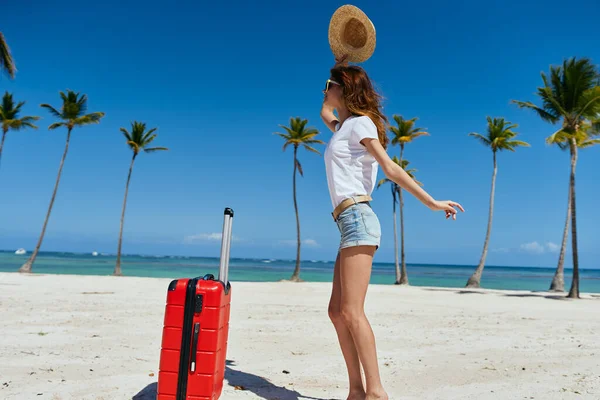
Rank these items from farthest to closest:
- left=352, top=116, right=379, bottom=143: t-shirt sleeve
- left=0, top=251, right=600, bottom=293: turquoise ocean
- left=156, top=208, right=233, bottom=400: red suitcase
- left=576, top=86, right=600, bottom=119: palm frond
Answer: left=0, top=251, right=600, bottom=293: turquoise ocean
left=576, top=86, right=600, bottom=119: palm frond
left=352, top=116, right=379, bottom=143: t-shirt sleeve
left=156, top=208, right=233, bottom=400: red suitcase

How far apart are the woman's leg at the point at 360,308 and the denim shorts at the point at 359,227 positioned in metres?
0.04

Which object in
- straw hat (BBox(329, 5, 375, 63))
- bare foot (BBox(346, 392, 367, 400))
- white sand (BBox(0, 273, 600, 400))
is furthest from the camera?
white sand (BBox(0, 273, 600, 400))

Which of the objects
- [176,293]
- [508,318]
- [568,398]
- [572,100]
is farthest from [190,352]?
[572,100]

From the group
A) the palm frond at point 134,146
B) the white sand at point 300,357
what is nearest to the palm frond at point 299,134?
the palm frond at point 134,146

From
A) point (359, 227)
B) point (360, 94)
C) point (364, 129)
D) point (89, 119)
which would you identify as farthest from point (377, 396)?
point (89, 119)

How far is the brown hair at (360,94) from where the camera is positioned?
109 inches

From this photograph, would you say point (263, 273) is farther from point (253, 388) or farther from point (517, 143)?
A: point (253, 388)

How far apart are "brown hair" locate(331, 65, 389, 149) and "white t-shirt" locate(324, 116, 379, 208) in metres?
0.14

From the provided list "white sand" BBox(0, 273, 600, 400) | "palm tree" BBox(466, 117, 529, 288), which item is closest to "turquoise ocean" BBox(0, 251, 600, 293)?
"palm tree" BBox(466, 117, 529, 288)

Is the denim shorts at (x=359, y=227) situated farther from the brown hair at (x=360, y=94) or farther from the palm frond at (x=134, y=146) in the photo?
the palm frond at (x=134, y=146)

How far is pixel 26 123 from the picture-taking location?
84.8 ft

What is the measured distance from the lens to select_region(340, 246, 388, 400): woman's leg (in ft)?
8.22

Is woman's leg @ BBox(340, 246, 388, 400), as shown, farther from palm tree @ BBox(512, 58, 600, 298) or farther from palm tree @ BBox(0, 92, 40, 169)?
palm tree @ BBox(0, 92, 40, 169)

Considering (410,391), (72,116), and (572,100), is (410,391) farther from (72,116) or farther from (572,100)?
(72,116)
